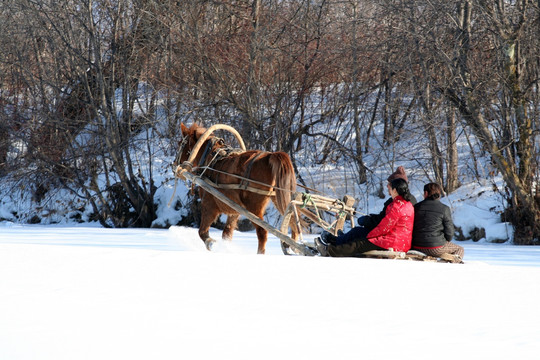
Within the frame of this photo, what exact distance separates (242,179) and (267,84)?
24.1 ft

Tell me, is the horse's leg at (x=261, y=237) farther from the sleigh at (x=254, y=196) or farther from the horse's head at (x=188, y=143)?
the horse's head at (x=188, y=143)

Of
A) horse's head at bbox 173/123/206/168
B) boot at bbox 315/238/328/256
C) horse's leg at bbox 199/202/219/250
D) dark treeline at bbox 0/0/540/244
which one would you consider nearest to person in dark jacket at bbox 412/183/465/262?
boot at bbox 315/238/328/256

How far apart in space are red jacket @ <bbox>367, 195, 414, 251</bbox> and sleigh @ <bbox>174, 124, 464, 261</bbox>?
11cm

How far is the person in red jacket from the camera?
254 inches

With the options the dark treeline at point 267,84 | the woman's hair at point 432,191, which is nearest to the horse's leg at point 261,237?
the woman's hair at point 432,191

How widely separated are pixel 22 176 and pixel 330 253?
12.2 metres

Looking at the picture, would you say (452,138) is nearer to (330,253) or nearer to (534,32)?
(534,32)

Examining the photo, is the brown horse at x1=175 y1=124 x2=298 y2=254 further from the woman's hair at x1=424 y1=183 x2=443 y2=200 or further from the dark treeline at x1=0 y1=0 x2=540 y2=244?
the dark treeline at x1=0 y1=0 x2=540 y2=244

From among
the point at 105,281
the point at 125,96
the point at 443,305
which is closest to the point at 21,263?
the point at 105,281

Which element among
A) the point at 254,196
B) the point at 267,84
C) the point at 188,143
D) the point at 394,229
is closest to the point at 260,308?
the point at 394,229

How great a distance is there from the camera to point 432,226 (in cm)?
655

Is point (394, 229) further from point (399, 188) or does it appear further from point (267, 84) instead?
point (267, 84)

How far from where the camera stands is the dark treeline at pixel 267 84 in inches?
475

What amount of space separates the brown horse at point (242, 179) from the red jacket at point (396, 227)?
4.94 ft
